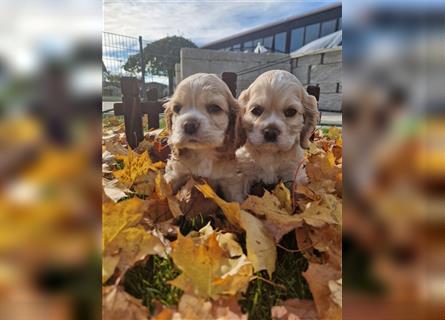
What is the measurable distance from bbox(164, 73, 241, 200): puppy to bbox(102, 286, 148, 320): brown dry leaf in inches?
22.7

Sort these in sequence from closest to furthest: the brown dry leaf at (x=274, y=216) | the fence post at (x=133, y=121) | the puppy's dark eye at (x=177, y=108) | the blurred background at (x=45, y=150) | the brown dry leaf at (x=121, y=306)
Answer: the blurred background at (x=45, y=150), the brown dry leaf at (x=121, y=306), the brown dry leaf at (x=274, y=216), the puppy's dark eye at (x=177, y=108), the fence post at (x=133, y=121)

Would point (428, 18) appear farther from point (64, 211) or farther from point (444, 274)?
point (64, 211)

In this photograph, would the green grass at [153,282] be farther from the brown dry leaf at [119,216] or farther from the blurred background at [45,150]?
the blurred background at [45,150]

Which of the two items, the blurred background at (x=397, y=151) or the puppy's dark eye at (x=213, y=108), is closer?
the blurred background at (x=397, y=151)

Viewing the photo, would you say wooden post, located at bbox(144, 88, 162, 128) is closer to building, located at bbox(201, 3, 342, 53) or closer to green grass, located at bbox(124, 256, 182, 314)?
building, located at bbox(201, 3, 342, 53)

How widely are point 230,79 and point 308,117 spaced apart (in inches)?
15.0

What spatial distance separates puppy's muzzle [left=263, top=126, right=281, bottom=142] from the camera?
132cm

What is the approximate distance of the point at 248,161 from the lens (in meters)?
1.40

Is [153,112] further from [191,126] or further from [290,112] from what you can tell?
[290,112]

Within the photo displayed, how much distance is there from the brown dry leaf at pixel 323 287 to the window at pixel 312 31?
0.55 metres

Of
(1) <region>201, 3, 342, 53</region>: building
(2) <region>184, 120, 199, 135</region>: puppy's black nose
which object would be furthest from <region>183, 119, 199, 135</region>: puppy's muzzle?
(1) <region>201, 3, 342, 53</region>: building

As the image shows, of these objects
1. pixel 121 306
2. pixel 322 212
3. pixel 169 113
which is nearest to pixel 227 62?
pixel 169 113

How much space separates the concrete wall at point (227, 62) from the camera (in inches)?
41.8

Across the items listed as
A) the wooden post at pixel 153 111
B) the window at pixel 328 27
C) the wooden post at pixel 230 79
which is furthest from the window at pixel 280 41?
the wooden post at pixel 153 111
